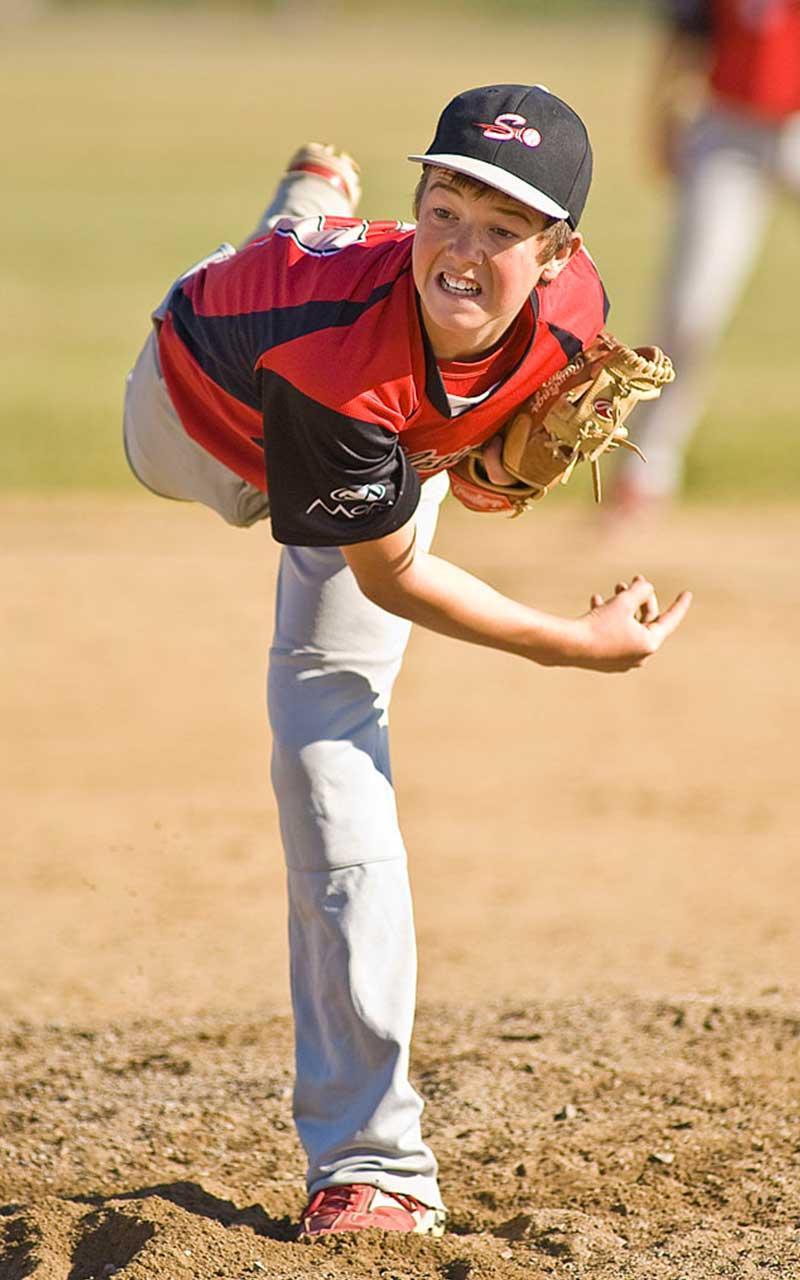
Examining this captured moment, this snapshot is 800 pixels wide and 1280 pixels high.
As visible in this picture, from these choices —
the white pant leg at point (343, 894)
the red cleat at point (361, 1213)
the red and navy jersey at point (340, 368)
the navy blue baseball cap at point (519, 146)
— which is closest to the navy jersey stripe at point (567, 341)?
the red and navy jersey at point (340, 368)

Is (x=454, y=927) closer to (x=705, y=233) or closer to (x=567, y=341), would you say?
(x=567, y=341)

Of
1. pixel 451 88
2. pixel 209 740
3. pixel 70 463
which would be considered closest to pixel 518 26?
pixel 451 88

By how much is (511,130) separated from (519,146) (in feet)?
0.11

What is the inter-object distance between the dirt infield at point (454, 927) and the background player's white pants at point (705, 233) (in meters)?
0.58

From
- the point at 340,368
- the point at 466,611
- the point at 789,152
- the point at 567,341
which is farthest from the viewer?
the point at 789,152

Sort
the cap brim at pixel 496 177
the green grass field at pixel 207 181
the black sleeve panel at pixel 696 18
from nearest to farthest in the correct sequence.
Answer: the cap brim at pixel 496 177, the black sleeve panel at pixel 696 18, the green grass field at pixel 207 181

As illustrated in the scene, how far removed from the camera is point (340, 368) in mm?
2541

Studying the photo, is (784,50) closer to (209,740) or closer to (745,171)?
(745,171)

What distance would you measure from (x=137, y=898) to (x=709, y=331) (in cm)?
376

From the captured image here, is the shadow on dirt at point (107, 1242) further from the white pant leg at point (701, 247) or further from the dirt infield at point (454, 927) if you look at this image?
the white pant leg at point (701, 247)

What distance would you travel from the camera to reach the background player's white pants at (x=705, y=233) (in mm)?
7066

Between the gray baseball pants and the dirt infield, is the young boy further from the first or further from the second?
the dirt infield

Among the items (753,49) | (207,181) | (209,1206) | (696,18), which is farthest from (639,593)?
(207,181)

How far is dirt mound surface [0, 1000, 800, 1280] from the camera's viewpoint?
9.12ft
